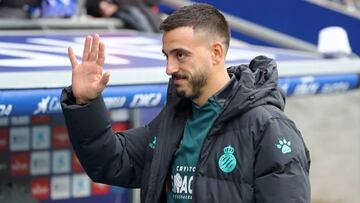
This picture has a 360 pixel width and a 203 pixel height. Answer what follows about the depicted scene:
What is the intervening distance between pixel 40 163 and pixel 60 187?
0.21 metres

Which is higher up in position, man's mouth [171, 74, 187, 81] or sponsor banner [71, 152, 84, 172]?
man's mouth [171, 74, 187, 81]

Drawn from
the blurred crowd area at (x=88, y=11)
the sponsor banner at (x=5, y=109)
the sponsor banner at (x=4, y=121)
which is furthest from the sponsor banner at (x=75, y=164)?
the sponsor banner at (x=5, y=109)

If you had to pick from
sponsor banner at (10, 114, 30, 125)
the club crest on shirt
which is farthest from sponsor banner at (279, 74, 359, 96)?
the club crest on shirt

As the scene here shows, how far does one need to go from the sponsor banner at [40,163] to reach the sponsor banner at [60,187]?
0.08m

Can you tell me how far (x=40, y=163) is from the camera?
548cm

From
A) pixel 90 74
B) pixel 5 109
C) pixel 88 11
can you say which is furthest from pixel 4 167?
pixel 90 74

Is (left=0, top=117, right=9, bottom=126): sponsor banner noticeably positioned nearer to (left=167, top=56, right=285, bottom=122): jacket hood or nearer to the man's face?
(left=167, top=56, right=285, bottom=122): jacket hood

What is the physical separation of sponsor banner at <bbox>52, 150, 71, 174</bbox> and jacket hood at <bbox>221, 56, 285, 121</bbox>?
279 centimetres

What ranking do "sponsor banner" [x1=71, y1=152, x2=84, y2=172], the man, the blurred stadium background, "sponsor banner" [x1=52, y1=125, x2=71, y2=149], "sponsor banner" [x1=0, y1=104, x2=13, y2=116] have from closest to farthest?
the man < "sponsor banner" [x1=0, y1=104, x2=13, y2=116] < the blurred stadium background < "sponsor banner" [x1=52, y1=125, x2=71, y2=149] < "sponsor banner" [x1=71, y1=152, x2=84, y2=172]

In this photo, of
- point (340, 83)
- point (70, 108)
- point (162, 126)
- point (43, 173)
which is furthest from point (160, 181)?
point (340, 83)

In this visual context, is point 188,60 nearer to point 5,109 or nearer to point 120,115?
point 5,109

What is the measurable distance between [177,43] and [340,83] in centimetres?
320

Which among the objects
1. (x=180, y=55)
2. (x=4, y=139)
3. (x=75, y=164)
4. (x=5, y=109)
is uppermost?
(x=180, y=55)

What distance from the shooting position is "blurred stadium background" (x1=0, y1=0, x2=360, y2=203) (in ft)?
14.1
